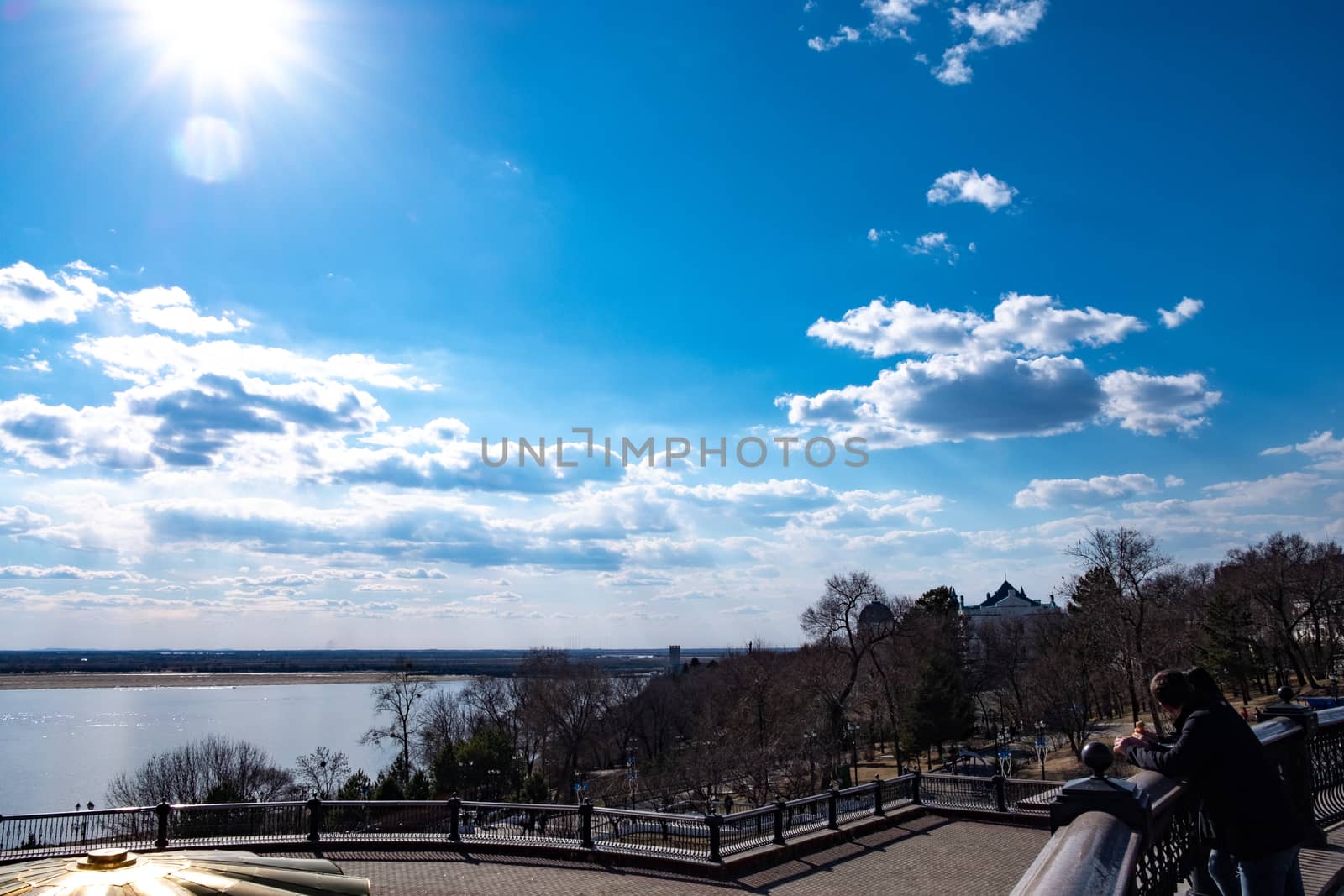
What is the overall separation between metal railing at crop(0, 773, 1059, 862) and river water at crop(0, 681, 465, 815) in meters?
23.6

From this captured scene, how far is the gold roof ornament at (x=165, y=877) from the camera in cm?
634

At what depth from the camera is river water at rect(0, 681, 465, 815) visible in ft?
183

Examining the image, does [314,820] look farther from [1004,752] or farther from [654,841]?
[1004,752]

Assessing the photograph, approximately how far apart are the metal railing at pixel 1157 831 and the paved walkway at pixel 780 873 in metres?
9.07

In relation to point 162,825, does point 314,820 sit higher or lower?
lower

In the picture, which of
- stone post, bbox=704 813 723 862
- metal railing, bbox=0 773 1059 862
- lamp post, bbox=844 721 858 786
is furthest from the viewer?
lamp post, bbox=844 721 858 786

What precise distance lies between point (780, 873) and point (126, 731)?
100632mm

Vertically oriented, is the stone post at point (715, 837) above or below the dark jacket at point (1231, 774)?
below

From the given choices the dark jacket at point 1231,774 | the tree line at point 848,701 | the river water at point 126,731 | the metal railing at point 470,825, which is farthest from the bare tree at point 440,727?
the dark jacket at point 1231,774

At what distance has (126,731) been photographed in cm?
9331

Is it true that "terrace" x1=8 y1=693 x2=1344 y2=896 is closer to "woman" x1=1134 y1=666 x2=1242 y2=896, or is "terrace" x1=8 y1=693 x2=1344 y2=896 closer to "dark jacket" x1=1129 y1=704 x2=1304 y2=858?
"woman" x1=1134 y1=666 x2=1242 y2=896

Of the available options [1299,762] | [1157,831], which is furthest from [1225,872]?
[1299,762]

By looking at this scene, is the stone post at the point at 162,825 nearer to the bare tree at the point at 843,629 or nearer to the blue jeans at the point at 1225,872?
the blue jeans at the point at 1225,872

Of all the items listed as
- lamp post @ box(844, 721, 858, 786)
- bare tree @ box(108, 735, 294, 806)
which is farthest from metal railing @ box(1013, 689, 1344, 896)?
bare tree @ box(108, 735, 294, 806)
